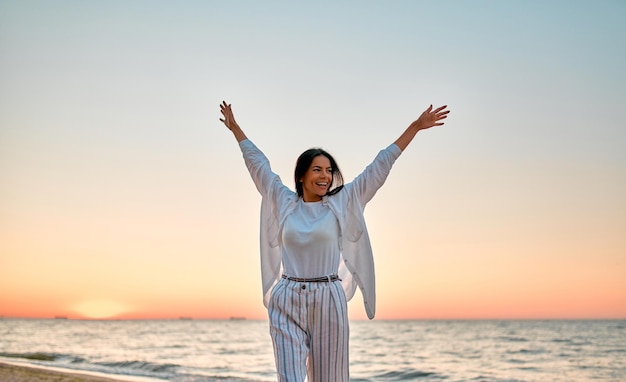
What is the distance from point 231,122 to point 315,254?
53.4 inches

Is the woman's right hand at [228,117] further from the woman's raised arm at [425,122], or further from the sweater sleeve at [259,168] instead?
the woman's raised arm at [425,122]

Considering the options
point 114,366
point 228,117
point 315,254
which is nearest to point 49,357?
point 114,366

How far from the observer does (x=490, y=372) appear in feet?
71.2

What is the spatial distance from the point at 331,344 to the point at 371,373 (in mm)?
17479

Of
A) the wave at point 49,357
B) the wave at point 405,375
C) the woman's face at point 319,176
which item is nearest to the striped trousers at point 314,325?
the woman's face at point 319,176

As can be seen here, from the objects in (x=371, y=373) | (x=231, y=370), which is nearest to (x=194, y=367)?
(x=231, y=370)

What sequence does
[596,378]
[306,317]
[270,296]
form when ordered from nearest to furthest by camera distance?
[306,317] < [270,296] < [596,378]

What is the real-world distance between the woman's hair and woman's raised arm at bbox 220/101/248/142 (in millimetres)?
643

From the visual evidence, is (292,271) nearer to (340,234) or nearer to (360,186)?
(340,234)

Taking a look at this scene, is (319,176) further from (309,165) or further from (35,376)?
(35,376)

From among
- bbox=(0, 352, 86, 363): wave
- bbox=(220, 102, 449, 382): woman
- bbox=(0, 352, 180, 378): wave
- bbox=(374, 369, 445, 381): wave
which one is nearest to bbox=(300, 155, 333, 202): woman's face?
bbox=(220, 102, 449, 382): woman

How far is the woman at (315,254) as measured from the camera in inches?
170

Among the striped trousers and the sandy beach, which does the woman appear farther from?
the sandy beach

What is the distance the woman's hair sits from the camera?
4578 millimetres
